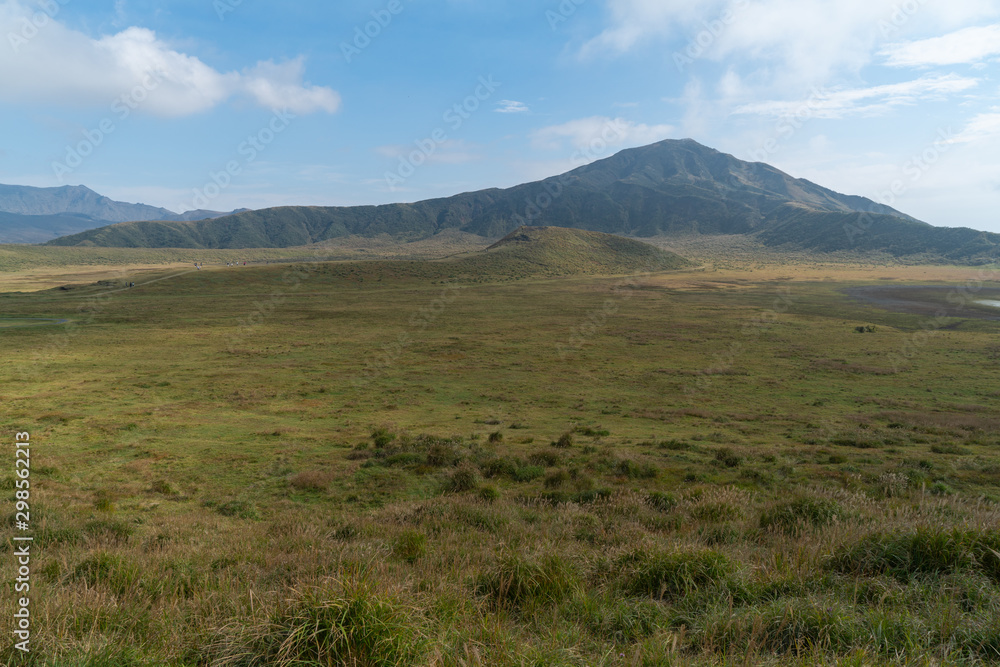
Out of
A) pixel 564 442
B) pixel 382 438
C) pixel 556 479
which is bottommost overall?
pixel 564 442

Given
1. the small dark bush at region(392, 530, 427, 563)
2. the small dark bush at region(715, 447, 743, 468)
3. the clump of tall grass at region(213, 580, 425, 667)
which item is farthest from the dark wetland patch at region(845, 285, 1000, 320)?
the clump of tall grass at region(213, 580, 425, 667)

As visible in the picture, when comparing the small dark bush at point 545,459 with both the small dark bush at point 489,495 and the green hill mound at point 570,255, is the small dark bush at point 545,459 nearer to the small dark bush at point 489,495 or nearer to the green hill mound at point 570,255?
the small dark bush at point 489,495

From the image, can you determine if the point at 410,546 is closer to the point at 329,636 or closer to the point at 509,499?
the point at 329,636

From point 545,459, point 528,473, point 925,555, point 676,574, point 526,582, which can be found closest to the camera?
point 526,582

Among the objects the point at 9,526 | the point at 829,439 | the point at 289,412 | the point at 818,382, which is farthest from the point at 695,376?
the point at 9,526

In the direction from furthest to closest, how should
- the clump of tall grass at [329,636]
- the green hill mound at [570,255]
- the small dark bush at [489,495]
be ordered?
the green hill mound at [570,255] < the small dark bush at [489,495] < the clump of tall grass at [329,636]

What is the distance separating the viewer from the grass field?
4.44 meters

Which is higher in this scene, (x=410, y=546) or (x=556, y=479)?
(x=410, y=546)

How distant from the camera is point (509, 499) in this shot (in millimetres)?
12828

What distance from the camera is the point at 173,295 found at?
295 feet

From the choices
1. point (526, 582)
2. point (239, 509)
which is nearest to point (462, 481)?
point (239, 509)

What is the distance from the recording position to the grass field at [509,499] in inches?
175

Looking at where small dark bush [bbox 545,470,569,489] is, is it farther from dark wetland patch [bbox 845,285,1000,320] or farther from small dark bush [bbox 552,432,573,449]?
dark wetland patch [bbox 845,285,1000,320]

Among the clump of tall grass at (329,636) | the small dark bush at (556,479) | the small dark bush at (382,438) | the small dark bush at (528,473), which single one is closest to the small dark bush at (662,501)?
the small dark bush at (556,479)
